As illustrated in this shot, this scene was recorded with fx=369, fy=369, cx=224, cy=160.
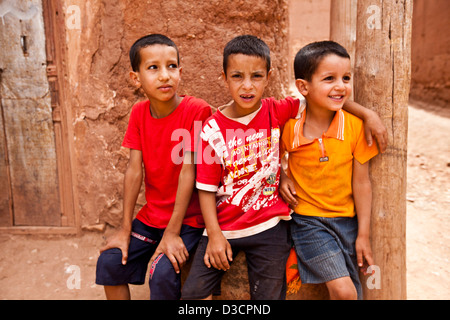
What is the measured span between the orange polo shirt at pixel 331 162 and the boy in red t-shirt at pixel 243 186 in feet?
0.35

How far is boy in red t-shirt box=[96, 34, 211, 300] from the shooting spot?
1813 mm

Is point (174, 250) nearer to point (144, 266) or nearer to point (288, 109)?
point (144, 266)

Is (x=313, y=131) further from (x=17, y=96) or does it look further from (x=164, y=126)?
(x=17, y=96)

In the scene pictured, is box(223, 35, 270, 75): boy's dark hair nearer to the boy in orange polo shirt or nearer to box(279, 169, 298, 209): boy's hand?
the boy in orange polo shirt

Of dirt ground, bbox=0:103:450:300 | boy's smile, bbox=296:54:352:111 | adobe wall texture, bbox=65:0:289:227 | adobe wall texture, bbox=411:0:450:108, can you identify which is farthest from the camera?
adobe wall texture, bbox=411:0:450:108

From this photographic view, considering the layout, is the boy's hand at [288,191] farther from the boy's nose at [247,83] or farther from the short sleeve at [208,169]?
the boy's nose at [247,83]

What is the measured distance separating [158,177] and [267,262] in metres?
0.70

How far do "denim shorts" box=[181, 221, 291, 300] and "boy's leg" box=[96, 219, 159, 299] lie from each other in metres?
0.32

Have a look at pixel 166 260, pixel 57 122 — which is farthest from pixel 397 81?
pixel 57 122

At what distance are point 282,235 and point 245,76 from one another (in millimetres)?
788

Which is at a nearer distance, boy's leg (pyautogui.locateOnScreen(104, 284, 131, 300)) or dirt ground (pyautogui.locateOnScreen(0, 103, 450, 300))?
boy's leg (pyautogui.locateOnScreen(104, 284, 131, 300))

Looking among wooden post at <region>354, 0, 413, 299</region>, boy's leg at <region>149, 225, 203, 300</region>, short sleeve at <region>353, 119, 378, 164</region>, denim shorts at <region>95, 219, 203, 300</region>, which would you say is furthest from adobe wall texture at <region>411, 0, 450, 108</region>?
boy's leg at <region>149, 225, 203, 300</region>

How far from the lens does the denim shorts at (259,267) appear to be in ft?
5.62

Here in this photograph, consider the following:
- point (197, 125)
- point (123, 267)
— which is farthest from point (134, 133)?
point (123, 267)
